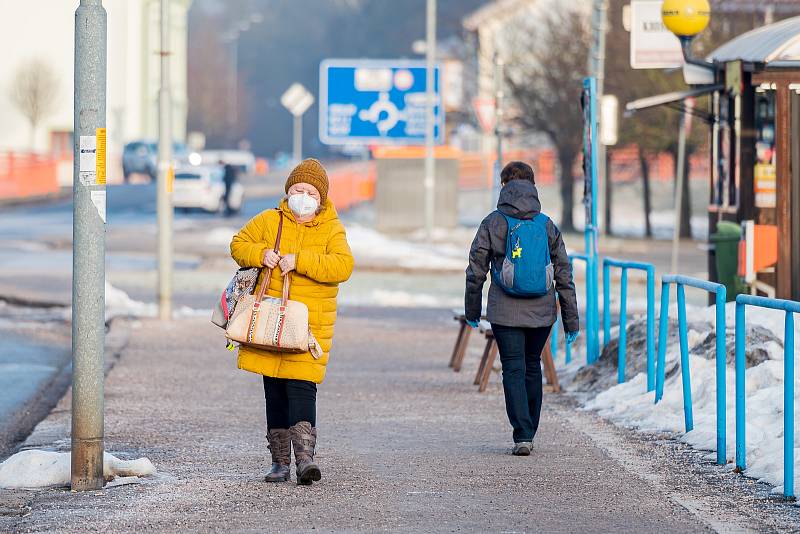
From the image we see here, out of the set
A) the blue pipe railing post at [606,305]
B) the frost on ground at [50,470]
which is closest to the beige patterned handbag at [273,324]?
the frost on ground at [50,470]

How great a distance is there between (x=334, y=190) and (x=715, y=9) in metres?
27.7

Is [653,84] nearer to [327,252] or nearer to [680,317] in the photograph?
[680,317]

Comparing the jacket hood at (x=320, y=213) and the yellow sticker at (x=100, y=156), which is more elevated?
the yellow sticker at (x=100, y=156)

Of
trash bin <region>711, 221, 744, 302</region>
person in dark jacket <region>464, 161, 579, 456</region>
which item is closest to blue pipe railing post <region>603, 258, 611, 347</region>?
trash bin <region>711, 221, 744, 302</region>

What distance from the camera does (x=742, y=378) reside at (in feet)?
27.0

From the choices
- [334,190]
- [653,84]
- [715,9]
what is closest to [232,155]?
[334,190]

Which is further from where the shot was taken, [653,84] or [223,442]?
[653,84]

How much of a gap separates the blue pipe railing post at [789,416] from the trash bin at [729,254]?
21.4 ft

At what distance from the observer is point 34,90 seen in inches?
2785

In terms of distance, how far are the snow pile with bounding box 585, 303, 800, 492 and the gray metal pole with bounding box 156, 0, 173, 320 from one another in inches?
280

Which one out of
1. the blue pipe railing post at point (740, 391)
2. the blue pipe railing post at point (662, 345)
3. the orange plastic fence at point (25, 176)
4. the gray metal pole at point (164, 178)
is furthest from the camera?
the orange plastic fence at point (25, 176)

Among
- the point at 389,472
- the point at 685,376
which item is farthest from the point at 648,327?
the point at 389,472

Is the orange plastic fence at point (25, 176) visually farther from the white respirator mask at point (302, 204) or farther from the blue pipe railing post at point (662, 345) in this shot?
the white respirator mask at point (302, 204)

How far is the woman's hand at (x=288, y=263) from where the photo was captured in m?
7.65
